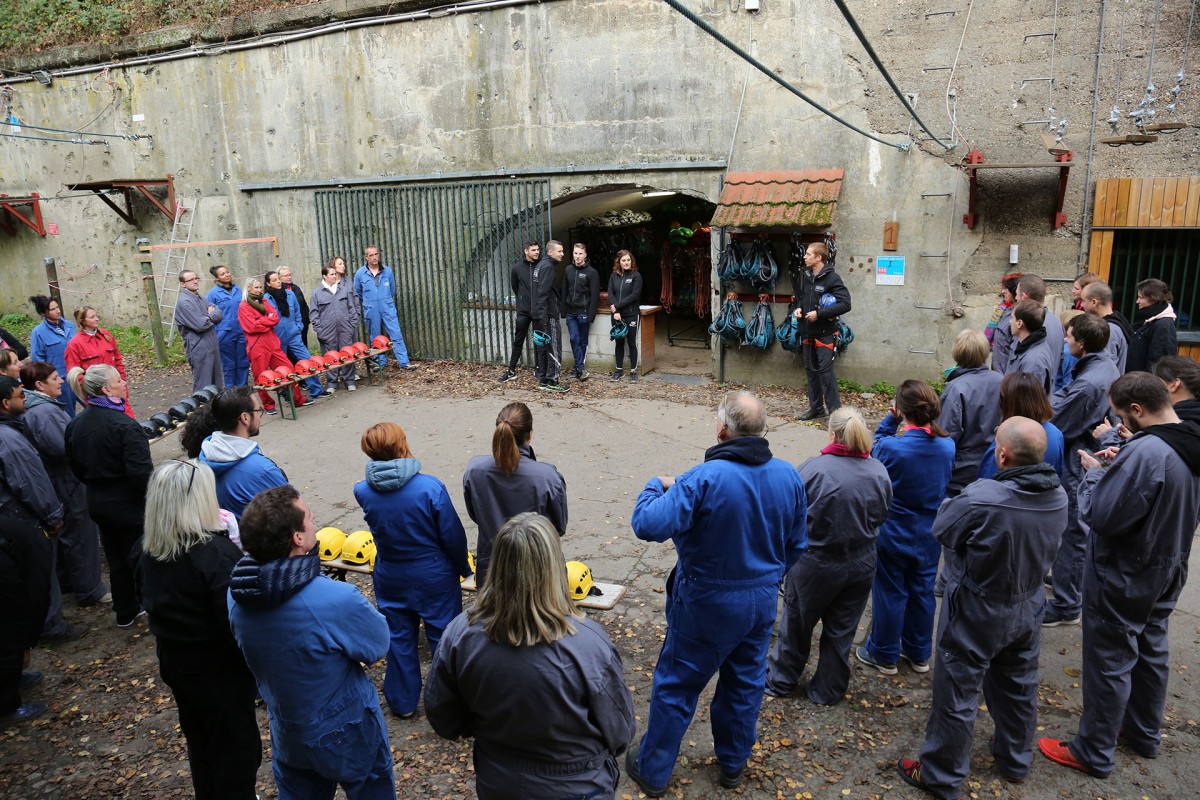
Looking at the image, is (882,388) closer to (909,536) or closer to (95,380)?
(909,536)

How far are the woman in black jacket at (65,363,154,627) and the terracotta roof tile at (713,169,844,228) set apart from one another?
6940mm

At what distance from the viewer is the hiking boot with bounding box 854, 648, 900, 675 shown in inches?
190

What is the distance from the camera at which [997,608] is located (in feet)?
11.9

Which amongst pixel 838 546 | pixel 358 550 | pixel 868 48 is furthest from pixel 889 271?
pixel 358 550

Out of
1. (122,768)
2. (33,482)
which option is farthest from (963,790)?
(33,482)

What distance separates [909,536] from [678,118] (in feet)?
24.6

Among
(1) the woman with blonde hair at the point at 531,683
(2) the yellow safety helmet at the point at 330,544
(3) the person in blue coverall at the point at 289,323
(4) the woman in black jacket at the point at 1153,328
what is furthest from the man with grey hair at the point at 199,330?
(4) the woman in black jacket at the point at 1153,328

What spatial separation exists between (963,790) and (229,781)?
10.6 feet

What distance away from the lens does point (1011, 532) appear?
354cm

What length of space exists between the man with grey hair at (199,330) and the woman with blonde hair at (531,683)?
8.86m

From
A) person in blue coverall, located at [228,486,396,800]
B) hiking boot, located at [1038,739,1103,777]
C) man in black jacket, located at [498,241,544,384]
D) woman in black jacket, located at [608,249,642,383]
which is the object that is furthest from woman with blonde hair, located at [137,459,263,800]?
woman in black jacket, located at [608,249,642,383]

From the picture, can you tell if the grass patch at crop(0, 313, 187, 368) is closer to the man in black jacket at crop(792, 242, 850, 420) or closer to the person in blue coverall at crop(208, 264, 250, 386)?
the person in blue coverall at crop(208, 264, 250, 386)

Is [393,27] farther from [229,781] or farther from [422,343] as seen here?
[229,781]

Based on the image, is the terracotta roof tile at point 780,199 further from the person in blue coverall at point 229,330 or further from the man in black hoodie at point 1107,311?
the person in blue coverall at point 229,330
